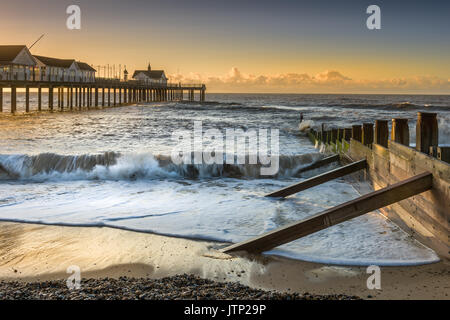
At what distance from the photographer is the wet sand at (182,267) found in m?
4.17

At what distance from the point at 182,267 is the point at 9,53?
1877 inches

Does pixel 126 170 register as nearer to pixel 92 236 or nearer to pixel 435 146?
pixel 92 236

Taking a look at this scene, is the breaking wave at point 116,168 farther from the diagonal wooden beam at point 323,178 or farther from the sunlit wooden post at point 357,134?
the diagonal wooden beam at point 323,178

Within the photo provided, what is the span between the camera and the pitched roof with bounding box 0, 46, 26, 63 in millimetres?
43562

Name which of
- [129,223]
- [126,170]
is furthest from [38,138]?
[129,223]

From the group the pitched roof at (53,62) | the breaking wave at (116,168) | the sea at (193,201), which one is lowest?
the sea at (193,201)

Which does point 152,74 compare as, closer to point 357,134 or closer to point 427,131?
point 357,134

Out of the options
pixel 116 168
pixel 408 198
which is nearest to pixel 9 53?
pixel 116 168

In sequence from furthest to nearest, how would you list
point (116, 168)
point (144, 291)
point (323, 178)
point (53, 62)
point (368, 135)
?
1. point (53, 62)
2. point (116, 168)
3. point (368, 135)
4. point (323, 178)
5. point (144, 291)

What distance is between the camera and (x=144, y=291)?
13.1ft

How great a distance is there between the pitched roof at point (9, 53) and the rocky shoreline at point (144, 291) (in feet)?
151

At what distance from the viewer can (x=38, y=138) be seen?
67.5 feet

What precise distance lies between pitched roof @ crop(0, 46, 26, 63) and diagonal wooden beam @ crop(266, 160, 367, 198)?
44.3m

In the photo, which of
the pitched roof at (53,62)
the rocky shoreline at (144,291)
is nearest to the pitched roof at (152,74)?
the pitched roof at (53,62)
